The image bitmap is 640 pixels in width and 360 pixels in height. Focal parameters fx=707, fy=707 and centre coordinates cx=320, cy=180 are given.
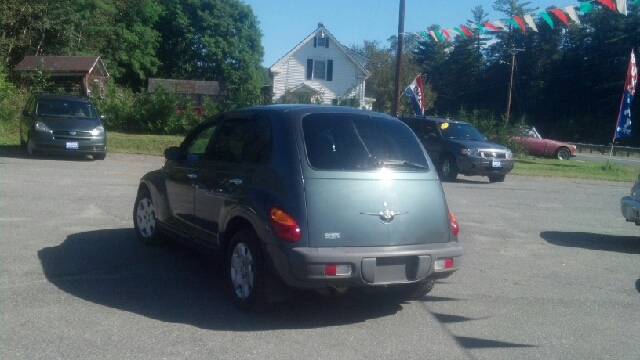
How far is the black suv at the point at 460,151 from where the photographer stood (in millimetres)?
19047

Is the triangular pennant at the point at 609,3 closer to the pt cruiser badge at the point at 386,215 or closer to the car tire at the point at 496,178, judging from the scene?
the car tire at the point at 496,178

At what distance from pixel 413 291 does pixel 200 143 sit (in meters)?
2.74

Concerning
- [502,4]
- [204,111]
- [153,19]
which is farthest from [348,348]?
[502,4]

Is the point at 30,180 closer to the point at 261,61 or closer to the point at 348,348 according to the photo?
A: the point at 348,348

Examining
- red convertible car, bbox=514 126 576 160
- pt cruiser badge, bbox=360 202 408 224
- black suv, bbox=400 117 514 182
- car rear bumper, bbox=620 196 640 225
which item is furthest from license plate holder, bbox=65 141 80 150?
red convertible car, bbox=514 126 576 160

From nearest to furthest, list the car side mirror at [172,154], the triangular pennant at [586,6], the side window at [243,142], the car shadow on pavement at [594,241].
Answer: the side window at [243,142] → the car side mirror at [172,154] → the car shadow on pavement at [594,241] → the triangular pennant at [586,6]

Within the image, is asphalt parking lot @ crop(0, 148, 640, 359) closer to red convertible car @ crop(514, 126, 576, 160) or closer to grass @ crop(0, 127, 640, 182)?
grass @ crop(0, 127, 640, 182)

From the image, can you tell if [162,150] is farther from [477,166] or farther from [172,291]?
[172,291]

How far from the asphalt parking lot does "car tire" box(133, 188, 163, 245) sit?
0.13 metres

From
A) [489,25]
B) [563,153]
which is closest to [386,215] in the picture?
[489,25]

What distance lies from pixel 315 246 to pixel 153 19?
58.6 m

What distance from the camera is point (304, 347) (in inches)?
205

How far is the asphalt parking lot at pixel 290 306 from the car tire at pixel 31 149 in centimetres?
835

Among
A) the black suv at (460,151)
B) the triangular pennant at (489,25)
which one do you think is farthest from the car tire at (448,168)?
the triangular pennant at (489,25)
